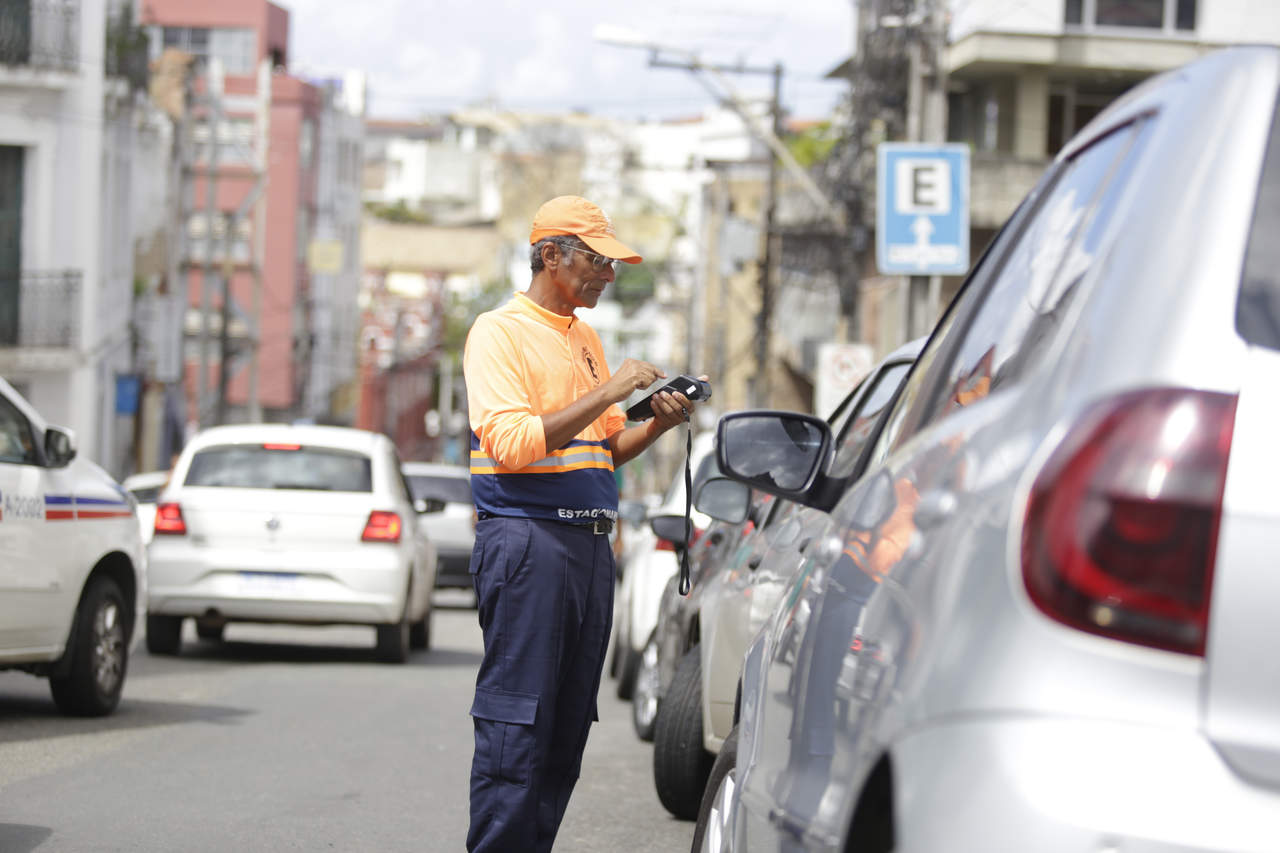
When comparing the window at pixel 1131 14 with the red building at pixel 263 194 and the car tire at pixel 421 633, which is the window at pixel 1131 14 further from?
the red building at pixel 263 194

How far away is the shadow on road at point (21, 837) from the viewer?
6.62 meters

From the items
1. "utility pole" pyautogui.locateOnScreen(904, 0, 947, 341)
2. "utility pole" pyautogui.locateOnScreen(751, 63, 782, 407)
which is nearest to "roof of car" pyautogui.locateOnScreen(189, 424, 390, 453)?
"utility pole" pyautogui.locateOnScreen(904, 0, 947, 341)

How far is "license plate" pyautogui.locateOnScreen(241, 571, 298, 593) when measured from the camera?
1422 cm

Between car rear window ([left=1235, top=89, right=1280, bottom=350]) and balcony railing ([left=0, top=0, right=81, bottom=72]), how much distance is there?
114ft

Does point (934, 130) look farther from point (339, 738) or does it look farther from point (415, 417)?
point (415, 417)

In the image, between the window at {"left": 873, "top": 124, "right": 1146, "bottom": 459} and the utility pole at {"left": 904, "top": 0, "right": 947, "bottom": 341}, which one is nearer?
the window at {"left": 873, "top": 124, "right": 1146, "bottom": 459}

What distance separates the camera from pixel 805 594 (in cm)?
348

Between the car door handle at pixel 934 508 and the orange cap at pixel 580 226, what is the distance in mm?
2584

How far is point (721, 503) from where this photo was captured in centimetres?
753

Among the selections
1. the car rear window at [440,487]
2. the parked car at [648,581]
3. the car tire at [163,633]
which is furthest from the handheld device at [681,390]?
the car rear window at [440,487]

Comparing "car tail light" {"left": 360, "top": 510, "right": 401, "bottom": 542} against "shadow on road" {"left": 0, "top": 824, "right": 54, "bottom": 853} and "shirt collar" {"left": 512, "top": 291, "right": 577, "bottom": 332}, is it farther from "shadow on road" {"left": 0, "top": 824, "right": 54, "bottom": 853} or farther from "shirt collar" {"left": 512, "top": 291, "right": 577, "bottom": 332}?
"shirt collar" {"left": 512, "top": 291, "right": 577, "bottom": 332}

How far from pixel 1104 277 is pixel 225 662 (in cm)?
1252

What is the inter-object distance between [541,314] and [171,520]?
9618 millimetres

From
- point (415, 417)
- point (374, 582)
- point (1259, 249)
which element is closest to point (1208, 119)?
point (1259, 249)
